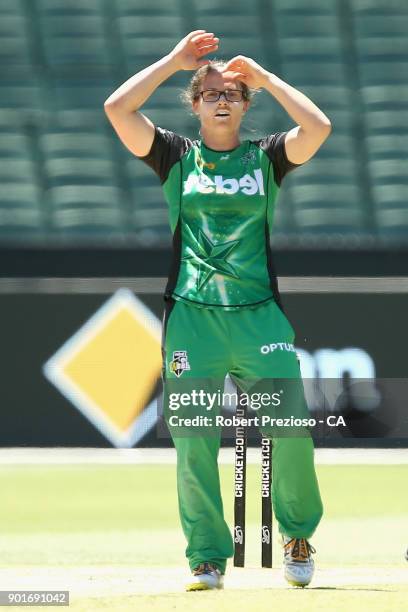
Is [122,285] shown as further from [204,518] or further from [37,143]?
[204,518]

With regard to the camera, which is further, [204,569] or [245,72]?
[245,72]

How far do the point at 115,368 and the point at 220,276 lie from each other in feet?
21.4

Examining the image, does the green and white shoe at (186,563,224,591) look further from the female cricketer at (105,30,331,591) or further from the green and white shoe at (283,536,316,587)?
the green and white shoe at (283,536,316,587)

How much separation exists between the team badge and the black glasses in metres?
0.87

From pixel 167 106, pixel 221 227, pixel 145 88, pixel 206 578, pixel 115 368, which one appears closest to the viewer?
pixel 206 578

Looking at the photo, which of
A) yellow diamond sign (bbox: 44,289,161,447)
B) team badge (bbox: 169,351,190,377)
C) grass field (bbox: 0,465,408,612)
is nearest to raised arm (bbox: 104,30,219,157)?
team badge (bbox: 169,351,190,377)

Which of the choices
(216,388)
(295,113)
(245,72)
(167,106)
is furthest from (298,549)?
(167,106)

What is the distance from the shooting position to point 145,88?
5.18m

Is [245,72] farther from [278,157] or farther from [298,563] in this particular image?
[298,563]

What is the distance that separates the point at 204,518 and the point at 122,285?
674 centimetres

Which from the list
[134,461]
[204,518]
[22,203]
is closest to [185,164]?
[204,518]

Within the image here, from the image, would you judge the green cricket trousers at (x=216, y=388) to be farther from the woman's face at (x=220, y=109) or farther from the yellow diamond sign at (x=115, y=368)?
the yellow diamond sign at (x=115, y=368)

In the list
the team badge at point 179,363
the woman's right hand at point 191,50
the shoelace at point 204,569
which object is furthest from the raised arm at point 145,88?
the shoelace at point 204,569

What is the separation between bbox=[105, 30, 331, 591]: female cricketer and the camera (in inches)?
198
